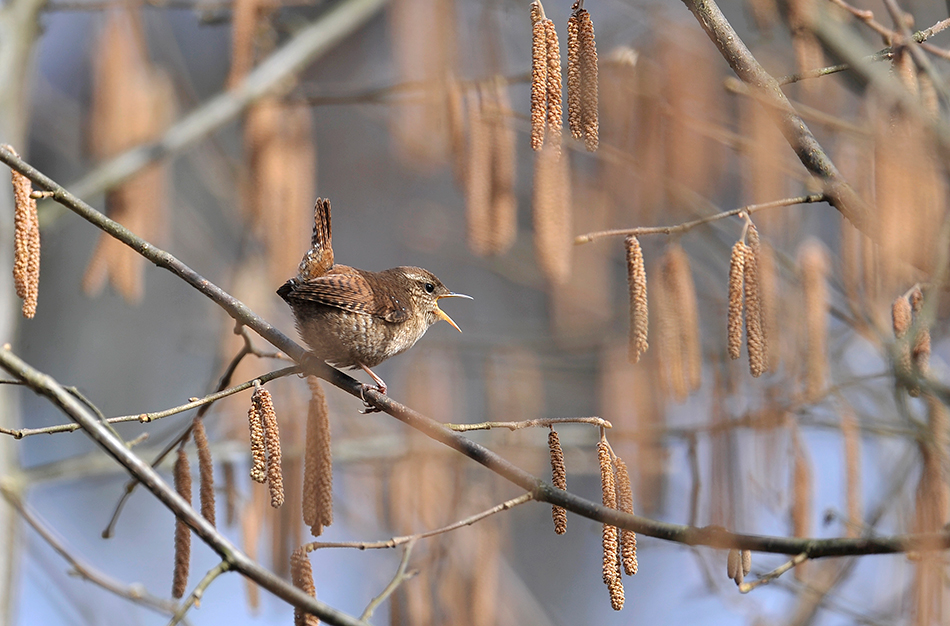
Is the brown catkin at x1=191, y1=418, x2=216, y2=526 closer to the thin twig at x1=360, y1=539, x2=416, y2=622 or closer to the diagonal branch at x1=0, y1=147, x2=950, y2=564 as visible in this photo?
the diagonal branch at x1=0, y1=147, x2=950, y2=564

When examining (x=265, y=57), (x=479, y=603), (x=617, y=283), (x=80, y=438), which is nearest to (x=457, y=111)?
(x=479, y=603)

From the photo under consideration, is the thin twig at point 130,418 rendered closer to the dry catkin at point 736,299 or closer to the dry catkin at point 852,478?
the dry catkin at point 736,299

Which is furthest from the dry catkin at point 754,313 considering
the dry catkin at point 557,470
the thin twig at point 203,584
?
the thin twig at point 203,584

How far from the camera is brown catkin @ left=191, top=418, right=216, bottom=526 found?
204 cm

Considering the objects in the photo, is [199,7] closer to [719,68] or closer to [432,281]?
[432,281]

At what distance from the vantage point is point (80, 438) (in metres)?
8.92

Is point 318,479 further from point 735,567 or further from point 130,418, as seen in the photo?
point 735,567

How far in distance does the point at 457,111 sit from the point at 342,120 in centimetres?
810

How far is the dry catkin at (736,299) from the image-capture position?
2021 mm

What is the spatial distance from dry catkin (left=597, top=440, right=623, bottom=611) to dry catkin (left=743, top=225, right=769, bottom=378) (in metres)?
0.45

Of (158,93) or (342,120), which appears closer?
(158,93)

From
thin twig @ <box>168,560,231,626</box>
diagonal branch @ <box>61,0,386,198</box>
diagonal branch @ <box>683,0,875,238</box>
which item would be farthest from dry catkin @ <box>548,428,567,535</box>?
diagonal branch @ <box>61,0,386,198</box>

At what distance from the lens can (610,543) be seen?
1.84m

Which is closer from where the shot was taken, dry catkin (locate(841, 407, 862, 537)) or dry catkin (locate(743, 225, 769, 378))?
dry catkin (locate(743, 225, 769, 378))
